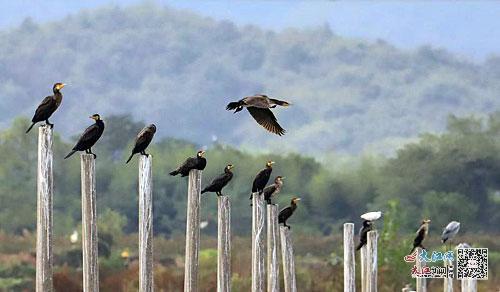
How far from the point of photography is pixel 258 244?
32.8 ft

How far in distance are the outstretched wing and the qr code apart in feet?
5.59

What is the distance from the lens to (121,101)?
1591 inches

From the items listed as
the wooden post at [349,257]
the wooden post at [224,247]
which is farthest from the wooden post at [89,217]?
the wooden post at [349,257]

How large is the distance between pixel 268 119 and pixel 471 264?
6.29 ft

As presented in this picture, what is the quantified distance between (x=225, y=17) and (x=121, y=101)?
6.64m

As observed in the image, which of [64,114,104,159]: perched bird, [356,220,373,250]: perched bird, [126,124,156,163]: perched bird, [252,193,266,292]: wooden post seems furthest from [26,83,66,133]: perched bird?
[356,220,373,250]: perched bird

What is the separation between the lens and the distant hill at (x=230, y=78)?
126ft

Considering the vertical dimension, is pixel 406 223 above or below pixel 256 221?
above

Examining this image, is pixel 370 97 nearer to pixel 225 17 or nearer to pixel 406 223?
pixel 225 17

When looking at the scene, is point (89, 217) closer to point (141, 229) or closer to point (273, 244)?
point (141, 229)

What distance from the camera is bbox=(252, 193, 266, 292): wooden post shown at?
985 centimetres

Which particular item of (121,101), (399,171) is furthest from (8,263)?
(121,101)

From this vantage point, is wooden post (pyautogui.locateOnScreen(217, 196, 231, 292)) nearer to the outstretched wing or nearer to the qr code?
the outstretched wing

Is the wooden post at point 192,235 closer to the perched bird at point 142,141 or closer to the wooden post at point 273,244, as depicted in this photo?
the perched bird at point 142,141
